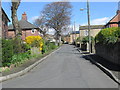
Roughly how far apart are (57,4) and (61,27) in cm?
747

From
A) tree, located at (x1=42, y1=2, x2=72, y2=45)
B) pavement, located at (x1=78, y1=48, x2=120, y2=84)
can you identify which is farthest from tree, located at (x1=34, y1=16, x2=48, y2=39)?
pavement, located at (x1=78, y1=48, x2=120, y2=84)

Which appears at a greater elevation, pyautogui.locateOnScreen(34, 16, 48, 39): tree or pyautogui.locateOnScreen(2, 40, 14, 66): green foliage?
pyautogui.locateOnScreen(34, 16, 48, 39): tree

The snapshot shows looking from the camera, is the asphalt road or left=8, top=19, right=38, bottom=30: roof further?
left=8, top=19, right=38, bottom=30: roof

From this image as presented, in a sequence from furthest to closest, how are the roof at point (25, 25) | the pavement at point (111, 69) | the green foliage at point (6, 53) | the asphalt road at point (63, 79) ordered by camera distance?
1. the roof at point (25, 25)
2. the green foliage at point (6, 53)
3. the pavement at point (111, 69)
4. the asphalt road at point (63, 79)

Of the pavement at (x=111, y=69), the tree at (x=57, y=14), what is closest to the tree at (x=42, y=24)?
the tree at (x=57, y=14)

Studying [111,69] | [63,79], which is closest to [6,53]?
[63,79]

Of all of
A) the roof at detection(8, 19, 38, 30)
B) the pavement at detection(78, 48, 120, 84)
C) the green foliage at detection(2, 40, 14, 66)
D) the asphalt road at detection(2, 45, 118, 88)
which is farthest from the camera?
the roof at detection(8, 19, 38, 30)

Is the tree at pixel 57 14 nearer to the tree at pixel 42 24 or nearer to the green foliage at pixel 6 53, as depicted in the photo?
the tree at pixel 42 24

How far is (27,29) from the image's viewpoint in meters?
54.3

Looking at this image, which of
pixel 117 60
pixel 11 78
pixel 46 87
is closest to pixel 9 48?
pixel 11 78

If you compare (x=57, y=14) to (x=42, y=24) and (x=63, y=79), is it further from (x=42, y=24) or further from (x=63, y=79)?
(x=63, y=79)

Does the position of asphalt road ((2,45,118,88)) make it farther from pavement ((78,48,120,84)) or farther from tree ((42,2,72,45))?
tree ((42,2,72,45))

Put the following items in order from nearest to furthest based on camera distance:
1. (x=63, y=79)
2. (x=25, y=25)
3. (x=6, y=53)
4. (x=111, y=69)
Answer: (x=63, y=79) < (x=111, y=69) < (x=6, y=53) < (x=25, y=25)

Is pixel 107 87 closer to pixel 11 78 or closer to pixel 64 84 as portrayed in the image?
pixel 64 84
